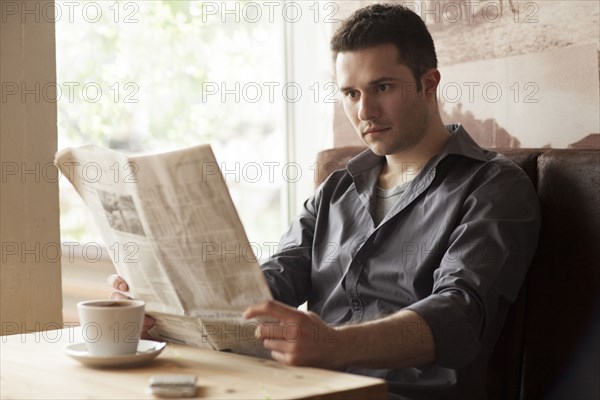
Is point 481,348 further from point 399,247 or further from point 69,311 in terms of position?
point 69,311

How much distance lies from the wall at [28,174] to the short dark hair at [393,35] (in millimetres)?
790

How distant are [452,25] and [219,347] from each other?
1.09m

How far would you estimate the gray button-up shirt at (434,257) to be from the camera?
1.36m

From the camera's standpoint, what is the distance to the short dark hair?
167 cm

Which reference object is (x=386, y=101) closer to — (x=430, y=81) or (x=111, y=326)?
(x=430, y=81)

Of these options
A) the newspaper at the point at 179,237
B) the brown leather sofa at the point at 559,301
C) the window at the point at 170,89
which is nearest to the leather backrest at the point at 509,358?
the brown leather sofa at the point at 559,301

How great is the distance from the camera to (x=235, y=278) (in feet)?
3.62

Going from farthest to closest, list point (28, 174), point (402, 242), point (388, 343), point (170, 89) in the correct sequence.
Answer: point (170, 89), point (28, 174), point (402, 242), point (388, 343)

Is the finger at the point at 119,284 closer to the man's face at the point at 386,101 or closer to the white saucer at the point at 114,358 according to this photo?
the white saucer at the point at 114,358

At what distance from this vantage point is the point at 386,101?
5.44 ft

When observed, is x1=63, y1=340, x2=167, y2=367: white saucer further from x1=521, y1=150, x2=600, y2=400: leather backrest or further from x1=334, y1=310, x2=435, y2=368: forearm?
x1=521, y1=150, x2=600, y2=400: leather backrest

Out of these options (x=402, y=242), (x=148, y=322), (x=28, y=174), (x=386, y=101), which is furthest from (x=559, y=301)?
(x=28, y=174)

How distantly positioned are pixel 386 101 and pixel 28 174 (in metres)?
0.92

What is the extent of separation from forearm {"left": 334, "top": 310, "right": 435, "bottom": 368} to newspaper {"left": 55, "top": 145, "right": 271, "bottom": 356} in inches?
5.6
